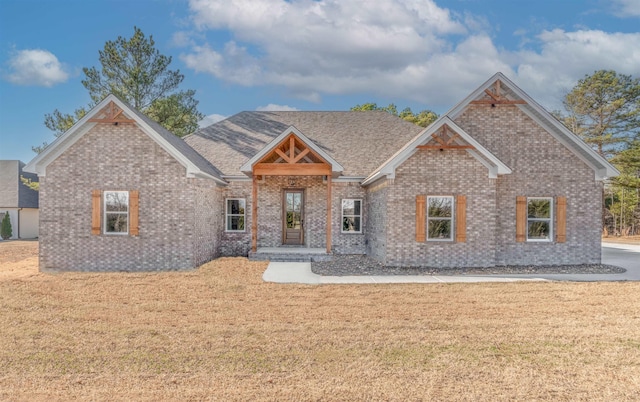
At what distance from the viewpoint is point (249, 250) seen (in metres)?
16.4

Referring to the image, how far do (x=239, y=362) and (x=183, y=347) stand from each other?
3.57 ft

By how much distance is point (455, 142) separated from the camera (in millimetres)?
12906

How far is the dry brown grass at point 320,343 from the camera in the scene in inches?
174

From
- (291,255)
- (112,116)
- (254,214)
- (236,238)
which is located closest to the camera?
Answer: (112,116)

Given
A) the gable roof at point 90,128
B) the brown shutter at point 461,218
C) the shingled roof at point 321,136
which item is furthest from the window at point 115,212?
the brown shutter at point 461,218

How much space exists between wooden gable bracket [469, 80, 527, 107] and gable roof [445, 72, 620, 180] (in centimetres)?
9

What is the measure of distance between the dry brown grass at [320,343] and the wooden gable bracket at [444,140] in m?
4.87

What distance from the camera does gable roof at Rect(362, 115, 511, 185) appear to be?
12.4m

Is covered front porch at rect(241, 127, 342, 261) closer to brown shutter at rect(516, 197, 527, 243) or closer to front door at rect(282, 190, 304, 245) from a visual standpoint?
front door at rect(282, 190, 304, 245)

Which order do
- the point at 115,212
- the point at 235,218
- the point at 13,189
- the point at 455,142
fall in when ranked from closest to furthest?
the point at 455,142 → the point at 115,212 → the point at 235,218 → the point at 13,189

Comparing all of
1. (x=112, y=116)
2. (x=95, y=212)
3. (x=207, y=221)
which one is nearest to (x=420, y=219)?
(x=207, y=221)

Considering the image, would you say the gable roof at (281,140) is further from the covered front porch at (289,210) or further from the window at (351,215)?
the window at (351,215)

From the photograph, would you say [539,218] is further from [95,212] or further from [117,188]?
[95,212]

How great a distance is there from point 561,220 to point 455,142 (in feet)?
16.0
